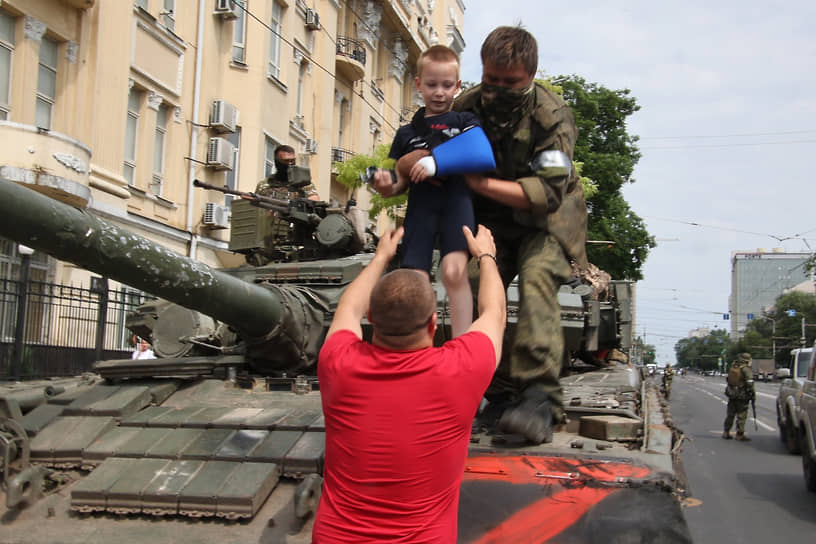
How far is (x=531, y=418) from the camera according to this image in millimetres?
3588

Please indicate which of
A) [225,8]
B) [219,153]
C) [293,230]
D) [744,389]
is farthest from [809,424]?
[225,8]

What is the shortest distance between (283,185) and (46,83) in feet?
29.5

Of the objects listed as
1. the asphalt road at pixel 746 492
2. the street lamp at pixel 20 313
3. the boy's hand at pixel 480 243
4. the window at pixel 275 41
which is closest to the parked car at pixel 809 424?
the asphalt road at pixel 746 492

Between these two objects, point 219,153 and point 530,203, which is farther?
point 219,153

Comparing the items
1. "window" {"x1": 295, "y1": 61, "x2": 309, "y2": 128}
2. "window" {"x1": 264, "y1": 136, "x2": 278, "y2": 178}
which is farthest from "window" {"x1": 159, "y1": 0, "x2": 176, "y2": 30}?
"window" {"x1": 295, "y1": 61, "x2": 309, "y2": 128}

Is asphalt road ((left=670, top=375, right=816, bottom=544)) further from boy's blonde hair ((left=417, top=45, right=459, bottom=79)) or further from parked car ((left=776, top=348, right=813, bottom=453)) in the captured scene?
boy's blonde hair ((left=417, top=45, right=459, bottom=79))

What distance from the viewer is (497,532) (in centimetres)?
317

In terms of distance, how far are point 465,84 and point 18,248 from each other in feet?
65.7

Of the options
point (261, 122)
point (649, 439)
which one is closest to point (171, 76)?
point (261, 122)

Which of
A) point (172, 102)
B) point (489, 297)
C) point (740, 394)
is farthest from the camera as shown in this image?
point (172, 102)

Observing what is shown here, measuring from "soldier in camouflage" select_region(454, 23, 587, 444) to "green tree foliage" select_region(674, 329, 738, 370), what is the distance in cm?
11820

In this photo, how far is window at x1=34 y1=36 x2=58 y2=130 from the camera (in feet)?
47.7

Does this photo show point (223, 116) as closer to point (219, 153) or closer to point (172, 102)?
point (219, 153)

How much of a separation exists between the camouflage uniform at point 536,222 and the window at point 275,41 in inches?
757
